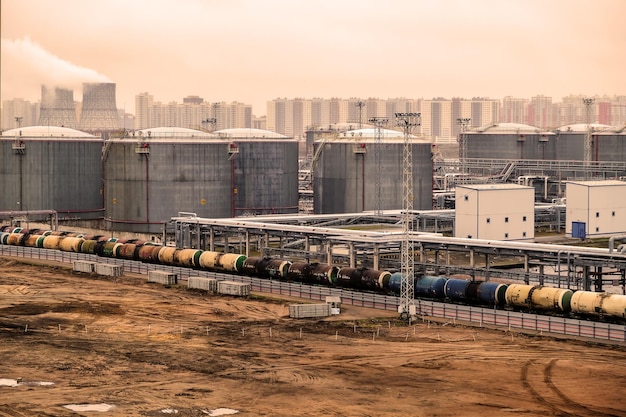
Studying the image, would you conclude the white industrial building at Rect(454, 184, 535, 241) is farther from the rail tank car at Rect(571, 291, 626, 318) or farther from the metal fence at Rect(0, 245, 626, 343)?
the rail tank car at Rect(571, 291, 626, 318)

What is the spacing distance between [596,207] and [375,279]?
38411 millimetres

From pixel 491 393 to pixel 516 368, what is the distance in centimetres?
552

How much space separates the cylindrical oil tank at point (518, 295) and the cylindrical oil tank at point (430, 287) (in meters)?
5.39

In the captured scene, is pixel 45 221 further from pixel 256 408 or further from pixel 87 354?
pixel 256 408

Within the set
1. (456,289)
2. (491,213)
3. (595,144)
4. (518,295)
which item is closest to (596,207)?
(491,213)

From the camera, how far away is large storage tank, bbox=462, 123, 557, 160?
550ft

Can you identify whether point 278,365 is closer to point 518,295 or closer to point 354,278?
point 518,295

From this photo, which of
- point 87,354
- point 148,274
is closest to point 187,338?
point 87,354

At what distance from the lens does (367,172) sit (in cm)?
12619

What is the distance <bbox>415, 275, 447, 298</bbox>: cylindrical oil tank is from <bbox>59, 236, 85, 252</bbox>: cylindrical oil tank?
136 feet

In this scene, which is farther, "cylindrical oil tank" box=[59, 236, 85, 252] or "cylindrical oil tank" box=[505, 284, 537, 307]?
"cylindrical oil tank" box=[59, 236, 85, 252]

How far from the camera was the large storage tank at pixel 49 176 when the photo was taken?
133875 mm

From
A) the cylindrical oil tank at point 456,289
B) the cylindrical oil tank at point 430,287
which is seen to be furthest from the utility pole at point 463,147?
the cylindrical oil tank at point 456,289

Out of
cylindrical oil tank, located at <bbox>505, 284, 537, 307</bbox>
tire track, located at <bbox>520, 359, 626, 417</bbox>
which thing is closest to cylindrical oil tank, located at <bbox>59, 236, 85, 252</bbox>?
cylindrical oil tank, located at <bbox>505, 284, 537, 307</bbox>
